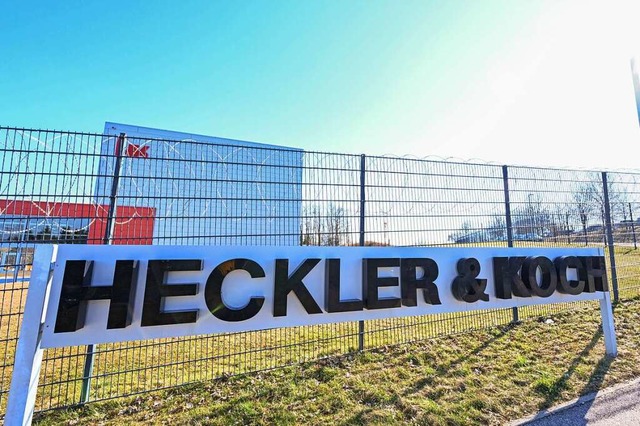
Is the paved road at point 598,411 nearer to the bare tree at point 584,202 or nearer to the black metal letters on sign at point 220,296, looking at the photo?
the black metal letters on sign at point 220,296

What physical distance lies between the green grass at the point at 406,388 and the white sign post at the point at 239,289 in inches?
27.5

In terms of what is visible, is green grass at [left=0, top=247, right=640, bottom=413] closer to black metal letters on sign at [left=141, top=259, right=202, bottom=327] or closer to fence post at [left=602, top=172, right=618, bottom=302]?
black metal letters on sign at [left=141, top=259, right=202, bottom=327]

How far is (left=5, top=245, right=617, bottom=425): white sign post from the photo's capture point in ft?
8.21

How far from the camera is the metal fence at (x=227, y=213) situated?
10.3ft

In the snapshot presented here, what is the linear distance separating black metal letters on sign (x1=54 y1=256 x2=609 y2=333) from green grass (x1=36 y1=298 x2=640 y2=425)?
2.69ft

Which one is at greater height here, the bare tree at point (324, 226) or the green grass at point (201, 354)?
the bare tree at point (324, 226)

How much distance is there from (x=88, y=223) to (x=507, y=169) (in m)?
6.07

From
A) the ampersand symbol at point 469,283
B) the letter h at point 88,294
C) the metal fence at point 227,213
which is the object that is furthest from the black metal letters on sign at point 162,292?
the ampersand symbol at point 469,283

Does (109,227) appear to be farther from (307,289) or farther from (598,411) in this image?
(598,411)

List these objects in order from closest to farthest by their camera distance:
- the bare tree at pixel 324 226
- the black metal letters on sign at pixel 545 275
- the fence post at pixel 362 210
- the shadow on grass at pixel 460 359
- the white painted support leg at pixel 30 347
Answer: the white painted support leg at pixel 30 347 → the shadow on grass at pixel 460 359 → the bare tree at pixel 324 226 → the black metal letters on sign at pixel 545 275 → the fence post at pixel 362 210

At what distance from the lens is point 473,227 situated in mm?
5102

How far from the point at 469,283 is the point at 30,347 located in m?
4.25

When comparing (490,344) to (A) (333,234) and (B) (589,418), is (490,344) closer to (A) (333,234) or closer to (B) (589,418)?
(B) (589,418)

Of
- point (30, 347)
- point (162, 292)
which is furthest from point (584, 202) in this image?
point (30, 347)
